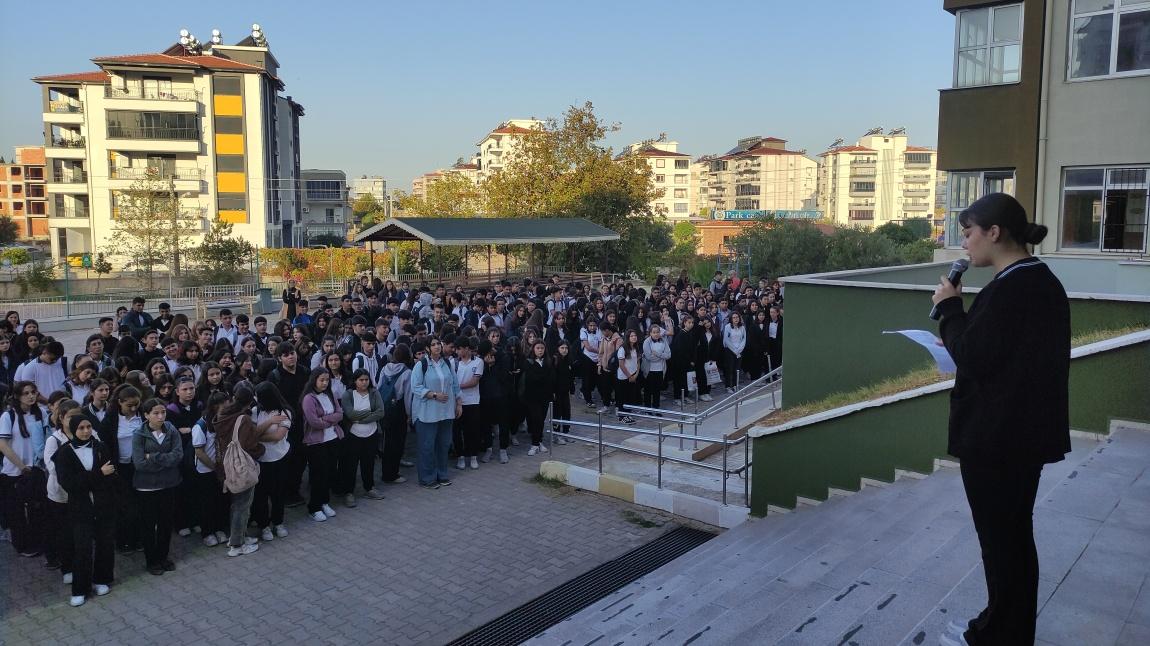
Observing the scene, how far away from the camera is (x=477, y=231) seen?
91.8 feet

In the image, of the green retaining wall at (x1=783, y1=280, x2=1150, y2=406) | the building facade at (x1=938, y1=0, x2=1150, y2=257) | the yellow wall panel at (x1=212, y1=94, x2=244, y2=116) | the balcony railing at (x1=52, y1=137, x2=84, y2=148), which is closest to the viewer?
the green retaining wall at (x1=783, y1=280, x2=1150, y2=406)

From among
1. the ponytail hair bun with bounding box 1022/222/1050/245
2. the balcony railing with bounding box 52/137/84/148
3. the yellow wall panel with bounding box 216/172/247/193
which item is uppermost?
the balcony railing with bounding box 52/137/84/148

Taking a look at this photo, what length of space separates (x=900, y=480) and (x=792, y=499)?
111cm

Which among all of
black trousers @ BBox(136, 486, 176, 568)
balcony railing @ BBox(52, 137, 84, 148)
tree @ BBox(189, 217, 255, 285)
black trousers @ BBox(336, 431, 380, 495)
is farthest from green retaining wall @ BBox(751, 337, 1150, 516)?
balcony railing @ BBox(52, 137, 84, 148)

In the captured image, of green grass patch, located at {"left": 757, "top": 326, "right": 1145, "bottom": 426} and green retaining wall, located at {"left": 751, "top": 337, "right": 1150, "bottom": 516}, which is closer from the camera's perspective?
green retaining wall, located at {"left": 751, "top": 337, "right": 1150, "bottom": 516}

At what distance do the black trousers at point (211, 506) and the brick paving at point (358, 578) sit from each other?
0.22m

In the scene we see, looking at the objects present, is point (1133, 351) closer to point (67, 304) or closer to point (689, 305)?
point (689, 305)

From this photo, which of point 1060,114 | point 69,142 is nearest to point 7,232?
point 69,142

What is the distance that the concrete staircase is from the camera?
413cm

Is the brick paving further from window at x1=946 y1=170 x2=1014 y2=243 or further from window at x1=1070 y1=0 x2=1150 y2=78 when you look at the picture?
window at x1=1070 y1=0 x2=1150 y2=78

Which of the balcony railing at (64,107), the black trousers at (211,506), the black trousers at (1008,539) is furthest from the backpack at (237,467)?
the balcony railing at (64,107)

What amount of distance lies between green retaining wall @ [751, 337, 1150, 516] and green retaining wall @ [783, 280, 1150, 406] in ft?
6.08

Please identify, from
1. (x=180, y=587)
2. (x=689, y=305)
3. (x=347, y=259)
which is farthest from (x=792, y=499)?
(x=347, y=259)

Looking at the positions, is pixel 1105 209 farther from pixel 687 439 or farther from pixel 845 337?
pixel 687 439
